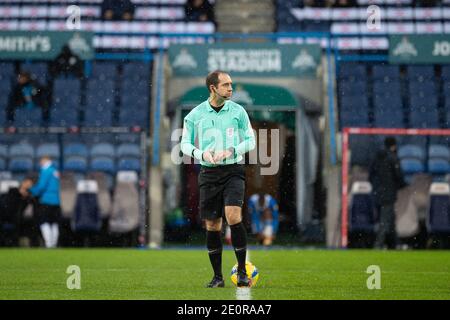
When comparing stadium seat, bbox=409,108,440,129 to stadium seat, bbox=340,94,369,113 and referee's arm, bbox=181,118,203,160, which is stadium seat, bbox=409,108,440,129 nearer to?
stadium seat, bbox=340,94,369,113

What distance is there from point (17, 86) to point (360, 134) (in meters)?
8.03

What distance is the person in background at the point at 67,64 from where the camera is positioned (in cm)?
2038

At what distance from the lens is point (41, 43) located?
20.2 metres

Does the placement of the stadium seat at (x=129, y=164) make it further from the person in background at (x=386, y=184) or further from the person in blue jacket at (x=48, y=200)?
the person in background at (x=386, y=184)

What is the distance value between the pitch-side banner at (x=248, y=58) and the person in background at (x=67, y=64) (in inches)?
96.2

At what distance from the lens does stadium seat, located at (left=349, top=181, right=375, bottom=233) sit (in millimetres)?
18406

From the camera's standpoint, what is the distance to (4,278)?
998 centimetres

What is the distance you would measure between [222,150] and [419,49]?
41.0 ft

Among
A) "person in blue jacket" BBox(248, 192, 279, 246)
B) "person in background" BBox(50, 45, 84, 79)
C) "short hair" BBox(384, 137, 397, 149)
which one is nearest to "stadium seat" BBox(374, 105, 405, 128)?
"short hair" BBox(384, 137, 397, 149)

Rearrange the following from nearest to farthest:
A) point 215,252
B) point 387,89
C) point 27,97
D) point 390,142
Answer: point 215,252 < point 390,142 < point 27,97 < point 387,89

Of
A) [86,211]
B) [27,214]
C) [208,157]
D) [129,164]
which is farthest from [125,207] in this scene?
[208,157]

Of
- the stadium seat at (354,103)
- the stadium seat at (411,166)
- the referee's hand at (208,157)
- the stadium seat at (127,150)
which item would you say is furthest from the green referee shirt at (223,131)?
the stadium seat at (354,103)

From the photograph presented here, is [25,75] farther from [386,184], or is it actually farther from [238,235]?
[238,235]

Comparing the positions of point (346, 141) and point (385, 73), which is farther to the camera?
point (385, 73)
